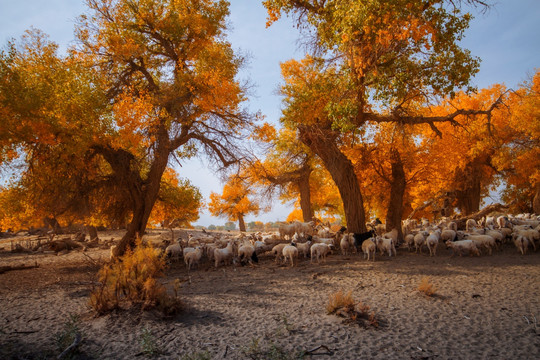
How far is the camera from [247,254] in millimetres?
14945

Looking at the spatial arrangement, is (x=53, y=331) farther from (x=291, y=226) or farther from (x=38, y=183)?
(x=291, y=226)

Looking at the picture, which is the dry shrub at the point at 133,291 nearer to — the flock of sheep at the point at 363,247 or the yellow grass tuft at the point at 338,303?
the yellow grass tuft at the point at 338,303

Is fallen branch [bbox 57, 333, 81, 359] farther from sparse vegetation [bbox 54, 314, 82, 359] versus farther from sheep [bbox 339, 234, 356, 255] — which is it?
sheep [bbox 339, 234, 356, 255]

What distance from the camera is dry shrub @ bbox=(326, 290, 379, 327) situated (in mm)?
6926

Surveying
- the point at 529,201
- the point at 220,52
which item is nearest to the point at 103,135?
the point at 220,52

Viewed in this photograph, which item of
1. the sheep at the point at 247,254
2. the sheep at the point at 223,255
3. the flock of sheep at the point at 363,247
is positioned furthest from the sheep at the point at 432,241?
the sheep at the point at 223,255

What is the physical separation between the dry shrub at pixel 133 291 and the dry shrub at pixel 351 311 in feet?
11.4

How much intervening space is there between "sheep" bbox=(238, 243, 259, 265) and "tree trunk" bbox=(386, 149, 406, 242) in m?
8.42

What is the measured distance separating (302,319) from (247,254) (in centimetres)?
789

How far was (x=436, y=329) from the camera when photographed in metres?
6.60

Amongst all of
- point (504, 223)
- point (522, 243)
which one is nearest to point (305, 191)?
point (504, 223)

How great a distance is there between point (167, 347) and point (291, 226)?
51.0ft

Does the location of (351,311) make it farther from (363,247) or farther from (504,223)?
(504,223)

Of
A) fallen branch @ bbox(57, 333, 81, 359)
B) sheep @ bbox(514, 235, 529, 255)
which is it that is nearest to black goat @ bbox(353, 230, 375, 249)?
sheep @ bbox(514, 235, 529, 255)
